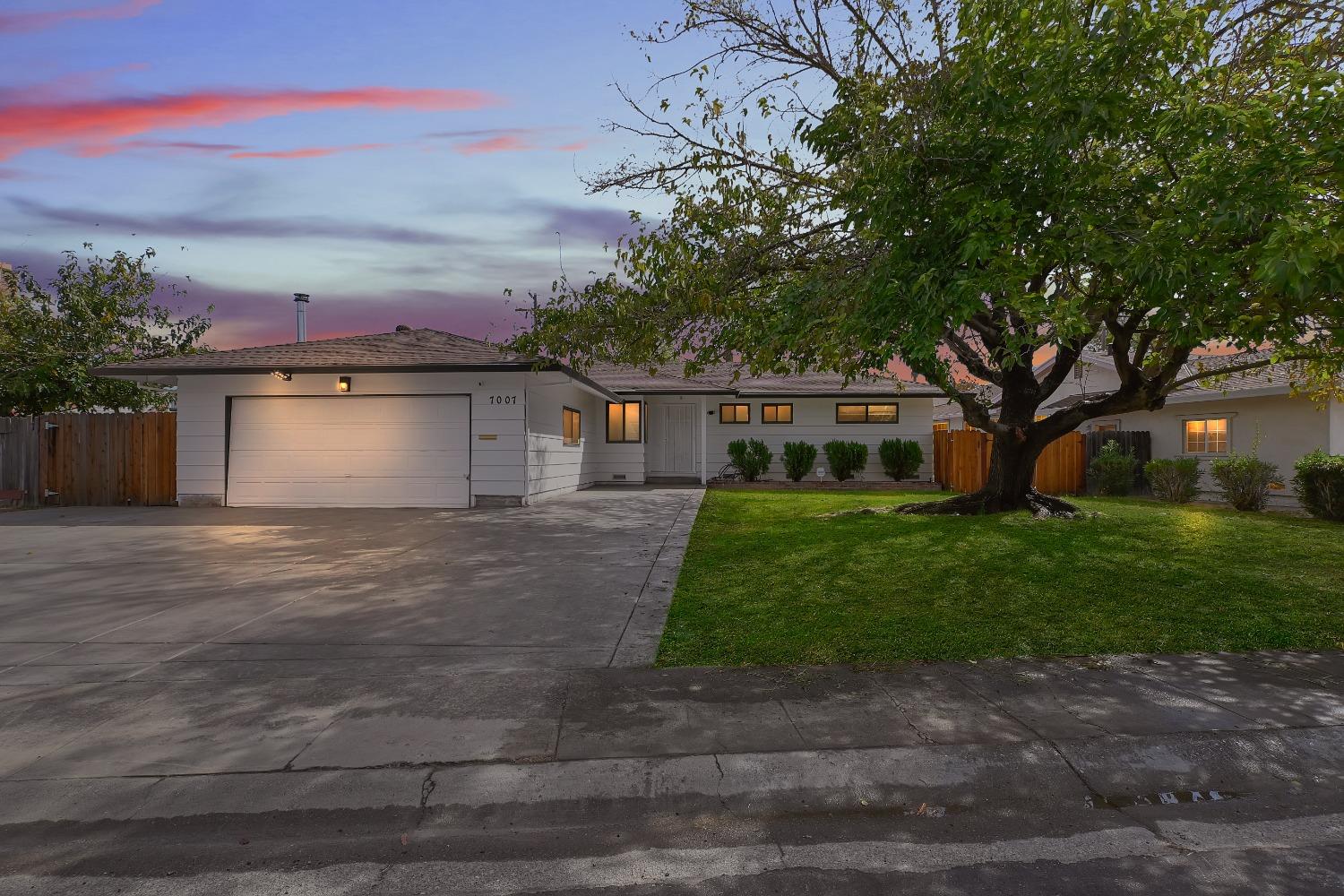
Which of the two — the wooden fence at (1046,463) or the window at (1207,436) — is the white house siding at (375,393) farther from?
the window at (1207,436)


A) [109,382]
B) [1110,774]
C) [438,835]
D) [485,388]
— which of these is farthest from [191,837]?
[109,382]

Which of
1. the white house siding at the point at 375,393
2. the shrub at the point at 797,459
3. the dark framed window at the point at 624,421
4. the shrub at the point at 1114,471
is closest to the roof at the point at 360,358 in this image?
the white house siding at the point at 375,393

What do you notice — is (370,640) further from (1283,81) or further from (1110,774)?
(1283,81)

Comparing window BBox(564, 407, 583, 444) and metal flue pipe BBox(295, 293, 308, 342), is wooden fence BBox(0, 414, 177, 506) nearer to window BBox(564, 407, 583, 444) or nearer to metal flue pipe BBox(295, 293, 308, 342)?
metal flue pipe BBox(295, 293, 308, 342)

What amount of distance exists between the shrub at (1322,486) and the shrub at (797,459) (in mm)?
11125

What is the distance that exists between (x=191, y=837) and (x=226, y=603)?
165 inches

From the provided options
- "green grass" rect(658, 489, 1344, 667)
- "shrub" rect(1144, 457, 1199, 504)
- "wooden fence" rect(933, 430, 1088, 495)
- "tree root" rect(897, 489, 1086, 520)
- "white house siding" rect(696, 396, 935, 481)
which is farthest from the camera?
"white house siding" rect(696, 396, 935, 481)

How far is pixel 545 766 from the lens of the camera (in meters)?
3.48

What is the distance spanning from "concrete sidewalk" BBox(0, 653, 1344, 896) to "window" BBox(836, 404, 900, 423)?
58.7ft

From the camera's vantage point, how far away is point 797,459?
21547mm

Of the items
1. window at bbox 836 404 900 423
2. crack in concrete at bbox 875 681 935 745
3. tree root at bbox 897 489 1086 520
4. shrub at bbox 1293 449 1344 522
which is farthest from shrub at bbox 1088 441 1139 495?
crack in concrete at bbox 875 681 935 745

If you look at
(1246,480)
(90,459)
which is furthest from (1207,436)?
(90,459)

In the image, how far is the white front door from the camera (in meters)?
22.6

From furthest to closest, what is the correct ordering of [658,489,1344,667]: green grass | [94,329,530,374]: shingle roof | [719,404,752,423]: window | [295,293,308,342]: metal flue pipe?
[719,404,752,423]: window, [295,293,308,342]: metal flue pipe, [94,329,530,374]: shingle roof, [658,489,1344,667]: green grass
